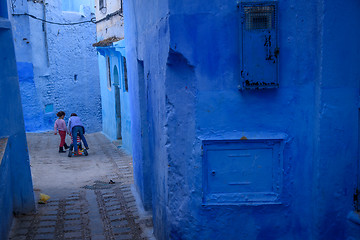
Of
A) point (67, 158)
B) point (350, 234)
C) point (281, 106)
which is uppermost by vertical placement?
point (281, 106)

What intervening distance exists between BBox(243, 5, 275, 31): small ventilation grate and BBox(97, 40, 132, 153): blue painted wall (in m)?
8.46

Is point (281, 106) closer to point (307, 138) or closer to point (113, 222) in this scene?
point (307, 138)

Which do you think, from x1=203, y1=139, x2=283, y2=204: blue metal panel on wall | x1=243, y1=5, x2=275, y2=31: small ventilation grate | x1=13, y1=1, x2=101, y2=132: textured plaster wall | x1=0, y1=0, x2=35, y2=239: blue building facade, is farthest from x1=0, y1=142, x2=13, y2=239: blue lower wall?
x1=13, y1=1, x2=101, y2=132: textured plaster wall

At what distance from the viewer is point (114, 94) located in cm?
1532

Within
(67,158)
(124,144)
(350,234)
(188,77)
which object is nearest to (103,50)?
(124,144)

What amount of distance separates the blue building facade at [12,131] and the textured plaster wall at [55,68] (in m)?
12.6

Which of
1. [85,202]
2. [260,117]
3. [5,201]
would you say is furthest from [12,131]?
[260,117]

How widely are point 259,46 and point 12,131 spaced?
4268 millimetres

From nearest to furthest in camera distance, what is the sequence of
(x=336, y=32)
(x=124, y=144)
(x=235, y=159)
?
1. (x=336, y=32)
2. (x=235, y=159)
3. (x=124, y=144)

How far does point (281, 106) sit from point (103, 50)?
12283 mm

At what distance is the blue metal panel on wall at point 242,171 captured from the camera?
4.14 metres

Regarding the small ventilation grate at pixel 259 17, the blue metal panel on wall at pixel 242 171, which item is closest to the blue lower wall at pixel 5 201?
the blue metal panel on wall at pixel 242 171

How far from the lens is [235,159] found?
416 cm

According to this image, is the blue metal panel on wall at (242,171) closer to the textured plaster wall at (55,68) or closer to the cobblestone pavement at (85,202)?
the cobblestone pavement at (85,202)
